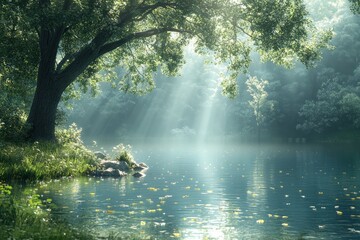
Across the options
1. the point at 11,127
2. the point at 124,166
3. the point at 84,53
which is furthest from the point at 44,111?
the point at 124,166

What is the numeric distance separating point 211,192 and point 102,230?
10662mm

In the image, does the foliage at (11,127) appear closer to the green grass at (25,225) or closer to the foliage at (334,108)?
the green grass at (25,225)

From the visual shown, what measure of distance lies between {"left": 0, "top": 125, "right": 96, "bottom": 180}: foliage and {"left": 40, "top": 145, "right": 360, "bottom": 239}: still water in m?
1.21

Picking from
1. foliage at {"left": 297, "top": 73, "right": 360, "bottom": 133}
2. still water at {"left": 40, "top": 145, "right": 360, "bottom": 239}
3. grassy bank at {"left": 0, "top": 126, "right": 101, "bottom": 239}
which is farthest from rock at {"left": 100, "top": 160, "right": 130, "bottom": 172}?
foliage at {"left": 297, "top": 73, "right": 360, "bottom": 133}

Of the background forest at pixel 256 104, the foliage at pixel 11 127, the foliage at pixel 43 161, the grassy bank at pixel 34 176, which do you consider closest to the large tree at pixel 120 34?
the foliage at pixel 11 127

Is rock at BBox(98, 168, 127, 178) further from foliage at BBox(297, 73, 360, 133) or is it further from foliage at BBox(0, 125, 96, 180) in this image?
foliage at BBox(297, 73, 360, 133)

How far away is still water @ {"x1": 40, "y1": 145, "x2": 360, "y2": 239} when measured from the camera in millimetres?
14977

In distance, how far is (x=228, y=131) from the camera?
137 meters

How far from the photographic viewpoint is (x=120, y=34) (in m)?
30.1

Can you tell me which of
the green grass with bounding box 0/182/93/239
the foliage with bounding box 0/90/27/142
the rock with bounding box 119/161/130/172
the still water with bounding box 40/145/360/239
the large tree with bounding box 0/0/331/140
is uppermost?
the large tree with bounding box 0/0/331/140

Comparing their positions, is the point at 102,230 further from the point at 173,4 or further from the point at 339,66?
the point at 339,66

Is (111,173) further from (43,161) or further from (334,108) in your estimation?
(334,108)

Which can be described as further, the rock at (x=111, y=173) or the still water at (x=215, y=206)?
the rock at (x=111, y=173)

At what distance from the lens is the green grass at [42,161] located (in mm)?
24984
